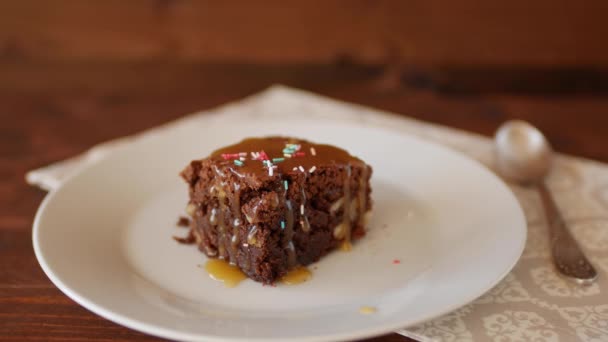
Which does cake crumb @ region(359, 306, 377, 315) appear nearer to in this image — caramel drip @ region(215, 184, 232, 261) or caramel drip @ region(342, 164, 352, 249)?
caramel drip @ region(342, 164, 352, 249)

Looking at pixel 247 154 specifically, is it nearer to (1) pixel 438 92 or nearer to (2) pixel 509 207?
(2) pixel 509 207

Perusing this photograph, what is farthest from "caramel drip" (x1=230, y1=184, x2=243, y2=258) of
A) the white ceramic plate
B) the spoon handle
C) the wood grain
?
the wood grain

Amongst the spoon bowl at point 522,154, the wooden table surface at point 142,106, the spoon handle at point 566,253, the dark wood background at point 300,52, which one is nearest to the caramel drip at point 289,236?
the wooden table surface at point 142,106

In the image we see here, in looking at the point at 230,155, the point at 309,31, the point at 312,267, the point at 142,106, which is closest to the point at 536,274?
the point at 312,267

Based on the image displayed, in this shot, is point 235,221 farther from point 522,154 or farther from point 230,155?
point 522,154

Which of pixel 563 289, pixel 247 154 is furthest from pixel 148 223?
A: pixel 563 289
